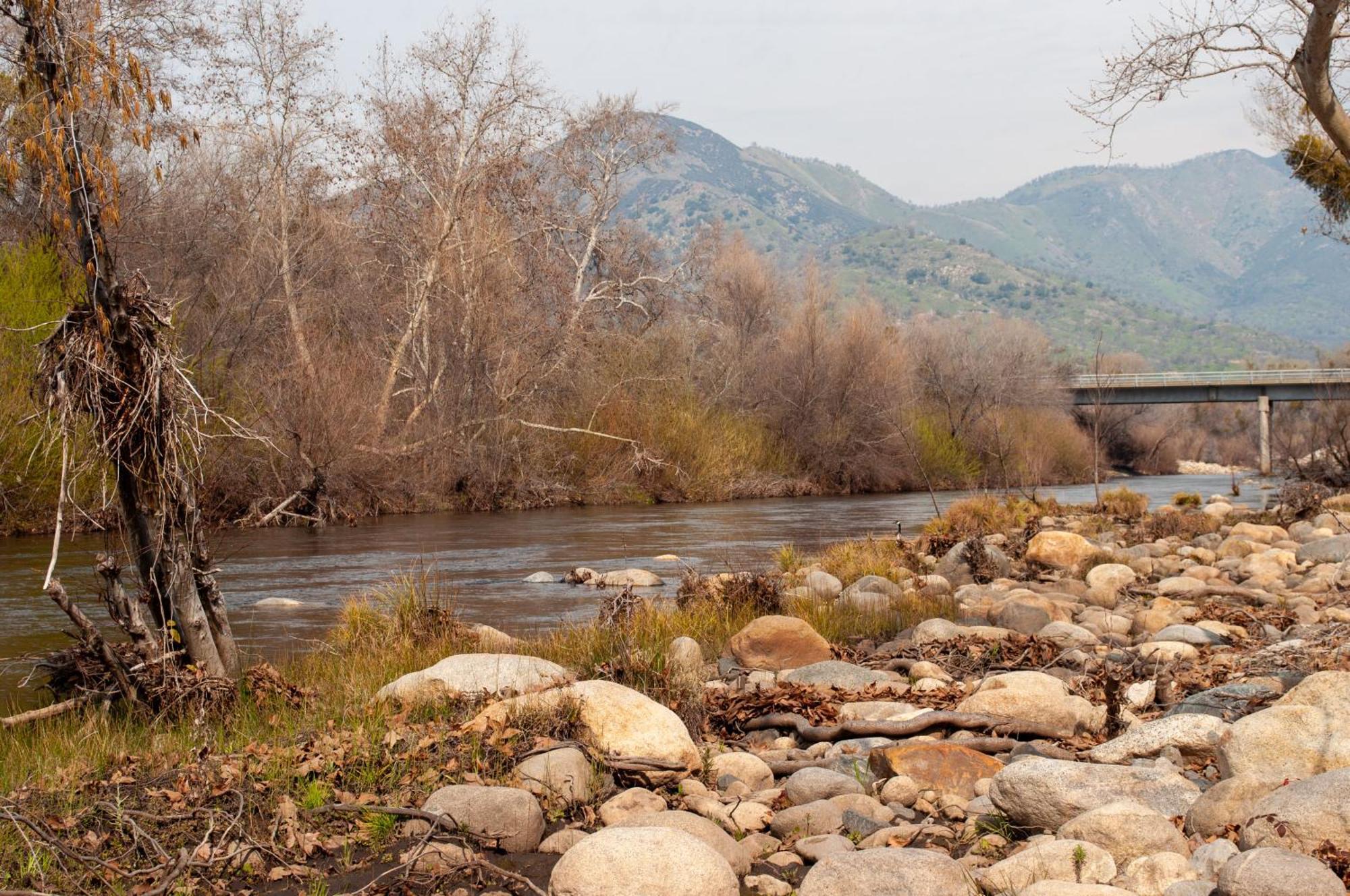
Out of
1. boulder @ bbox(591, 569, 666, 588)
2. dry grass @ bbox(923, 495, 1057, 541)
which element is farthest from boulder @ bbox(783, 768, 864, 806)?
dry grass @ bbox(923, 495, 1057, 541)

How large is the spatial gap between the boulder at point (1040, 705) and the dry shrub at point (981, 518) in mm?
10525

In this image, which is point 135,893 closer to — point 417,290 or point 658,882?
point 658,882

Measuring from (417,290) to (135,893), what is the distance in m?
25.8

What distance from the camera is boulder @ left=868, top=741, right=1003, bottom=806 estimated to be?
5.75 meters

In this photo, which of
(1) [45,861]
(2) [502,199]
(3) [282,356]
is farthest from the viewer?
(2) [502,199]

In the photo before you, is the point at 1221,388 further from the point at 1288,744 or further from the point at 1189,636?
the point at 1288,744

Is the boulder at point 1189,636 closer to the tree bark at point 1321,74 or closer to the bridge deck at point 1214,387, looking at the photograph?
the tree bark at point 1321,74

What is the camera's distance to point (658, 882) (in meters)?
4.10

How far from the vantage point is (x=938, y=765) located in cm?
587

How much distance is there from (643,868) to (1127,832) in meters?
1.86

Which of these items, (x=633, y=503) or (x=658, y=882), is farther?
(x=633, y=503)

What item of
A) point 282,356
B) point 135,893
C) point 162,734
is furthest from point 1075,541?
point 282,356

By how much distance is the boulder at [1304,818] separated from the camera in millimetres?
4117

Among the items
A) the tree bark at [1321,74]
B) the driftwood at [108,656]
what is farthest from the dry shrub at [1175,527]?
the driftwood at [108,656]
